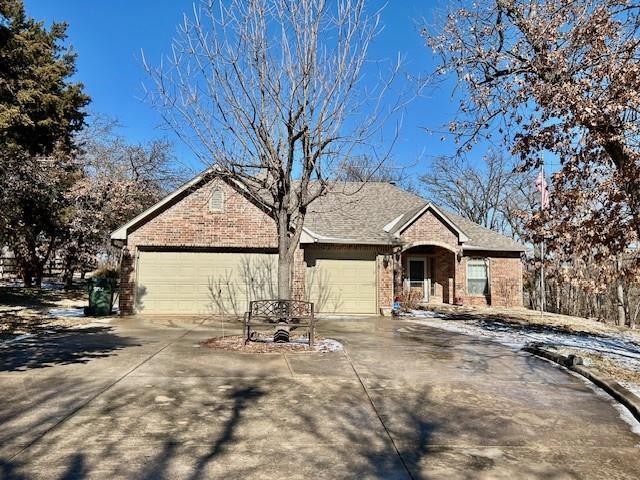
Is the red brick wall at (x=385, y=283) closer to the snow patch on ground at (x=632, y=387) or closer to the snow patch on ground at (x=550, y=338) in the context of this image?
the snow patch on ground at (x=550, y=338)

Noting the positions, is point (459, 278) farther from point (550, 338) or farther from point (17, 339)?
point (17, 339)

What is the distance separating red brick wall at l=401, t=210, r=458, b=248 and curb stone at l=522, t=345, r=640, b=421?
1054cm

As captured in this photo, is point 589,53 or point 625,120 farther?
point 589,53

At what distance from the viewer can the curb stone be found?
243 inches

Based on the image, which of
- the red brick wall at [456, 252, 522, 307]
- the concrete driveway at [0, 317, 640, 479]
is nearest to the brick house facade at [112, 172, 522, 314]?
the red brick wall at [456, 252, 522, 307]

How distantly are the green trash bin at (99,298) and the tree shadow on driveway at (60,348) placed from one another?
10.2ft

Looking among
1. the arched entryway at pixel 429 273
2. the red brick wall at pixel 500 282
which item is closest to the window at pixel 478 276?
the red brick wall at pixel 500 282

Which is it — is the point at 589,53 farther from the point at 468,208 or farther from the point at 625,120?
the point at 468,208

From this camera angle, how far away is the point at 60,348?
9375 mm

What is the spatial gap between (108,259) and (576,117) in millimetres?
34782

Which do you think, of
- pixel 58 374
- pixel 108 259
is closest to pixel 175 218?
pixel 58 374

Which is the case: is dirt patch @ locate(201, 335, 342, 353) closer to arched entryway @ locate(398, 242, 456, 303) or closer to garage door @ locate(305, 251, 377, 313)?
garage door @ locate(305, 251, 377, 313)

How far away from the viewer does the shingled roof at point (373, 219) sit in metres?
17.3

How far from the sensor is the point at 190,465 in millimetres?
4129
